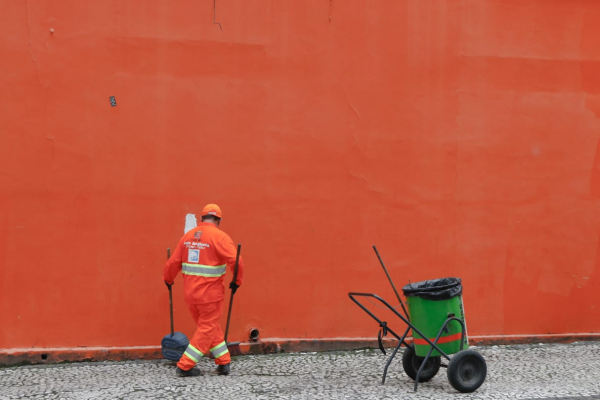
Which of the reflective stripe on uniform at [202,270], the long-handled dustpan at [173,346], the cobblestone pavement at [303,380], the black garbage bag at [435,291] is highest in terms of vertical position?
the reflective stripe on uniform at [202,270]

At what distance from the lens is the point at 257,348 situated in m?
7.22

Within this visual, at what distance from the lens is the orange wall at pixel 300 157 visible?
6.87 meters

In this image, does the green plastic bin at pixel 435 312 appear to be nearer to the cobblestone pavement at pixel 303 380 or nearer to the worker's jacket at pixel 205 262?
the cobblestone pavement at pixel 303 380

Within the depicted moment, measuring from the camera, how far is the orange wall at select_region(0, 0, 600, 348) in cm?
687

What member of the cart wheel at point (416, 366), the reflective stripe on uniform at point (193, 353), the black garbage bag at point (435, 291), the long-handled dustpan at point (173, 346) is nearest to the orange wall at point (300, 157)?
the long-handled dustpan at point (173, 346)

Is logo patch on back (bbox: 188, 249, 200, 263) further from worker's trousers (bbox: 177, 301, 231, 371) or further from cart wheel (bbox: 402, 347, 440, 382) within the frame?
cart wheel (bbox: 402, 347, 440, 382)

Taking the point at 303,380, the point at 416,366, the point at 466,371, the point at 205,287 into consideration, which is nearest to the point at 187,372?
the point at 205,287

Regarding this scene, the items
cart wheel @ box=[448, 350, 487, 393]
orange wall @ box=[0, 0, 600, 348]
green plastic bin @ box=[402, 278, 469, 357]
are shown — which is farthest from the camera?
orange wall @ box=[0, 0, 600, 348]

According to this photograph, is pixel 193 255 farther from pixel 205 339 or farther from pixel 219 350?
pixel 219 350

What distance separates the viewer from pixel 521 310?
7.87 metres

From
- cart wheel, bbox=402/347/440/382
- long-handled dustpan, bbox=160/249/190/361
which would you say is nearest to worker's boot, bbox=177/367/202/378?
long-handled dustpan, bbox=160/249/190/361

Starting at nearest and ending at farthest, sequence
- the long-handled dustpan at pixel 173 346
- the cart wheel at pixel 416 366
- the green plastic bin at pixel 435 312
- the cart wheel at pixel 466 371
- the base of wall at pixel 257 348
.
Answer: the cart wheel at pixel 466 371 < the green plastic bin at pixel 435 312 < the cart wheel at pixel 416 366 < the long-handled dustpan at pixel 173 346 < the base of wall at pixel 257 348

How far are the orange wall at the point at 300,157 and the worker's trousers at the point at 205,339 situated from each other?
897 millimetres

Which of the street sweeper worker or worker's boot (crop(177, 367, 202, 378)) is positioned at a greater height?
the street sweeper worker
